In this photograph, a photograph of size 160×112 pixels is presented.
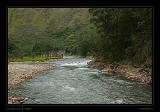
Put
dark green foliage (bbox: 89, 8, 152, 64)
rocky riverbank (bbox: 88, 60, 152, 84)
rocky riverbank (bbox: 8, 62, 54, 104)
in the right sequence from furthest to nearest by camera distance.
Answer: rocky riverbank (bbox: 88, 60, 152, 84) → dark green foliage (bbox: 89, 8, 152, 64) → rocky riverbank (bbox: 8, 62, 54, 104)

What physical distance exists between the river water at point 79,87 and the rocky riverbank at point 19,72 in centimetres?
8

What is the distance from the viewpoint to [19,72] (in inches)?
164

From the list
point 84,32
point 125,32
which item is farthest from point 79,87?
point 125,32

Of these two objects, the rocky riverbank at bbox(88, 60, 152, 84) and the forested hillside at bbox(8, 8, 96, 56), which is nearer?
the forested hillside at bbox(8, 8, 96, 56)

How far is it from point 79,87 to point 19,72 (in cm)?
76

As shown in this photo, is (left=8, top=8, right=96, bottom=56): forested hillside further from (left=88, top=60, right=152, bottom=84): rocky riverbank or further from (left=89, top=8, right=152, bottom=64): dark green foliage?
(left=88, top=60, right=152, bottom=84): rocky riverbank

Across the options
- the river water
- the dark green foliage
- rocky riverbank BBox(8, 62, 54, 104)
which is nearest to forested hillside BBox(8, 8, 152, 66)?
the dark green foliage

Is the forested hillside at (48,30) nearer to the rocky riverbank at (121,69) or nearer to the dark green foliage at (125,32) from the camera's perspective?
the dark green foliage at (125,32)

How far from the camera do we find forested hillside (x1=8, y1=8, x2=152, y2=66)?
3880 millimetres

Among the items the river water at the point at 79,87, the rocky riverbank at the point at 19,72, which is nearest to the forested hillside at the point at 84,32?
the rocky riverbank at the point at 19,72

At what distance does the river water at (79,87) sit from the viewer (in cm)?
384

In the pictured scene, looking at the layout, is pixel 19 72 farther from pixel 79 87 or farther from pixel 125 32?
pixel 125 32

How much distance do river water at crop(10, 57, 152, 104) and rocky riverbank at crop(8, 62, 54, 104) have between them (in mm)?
81
